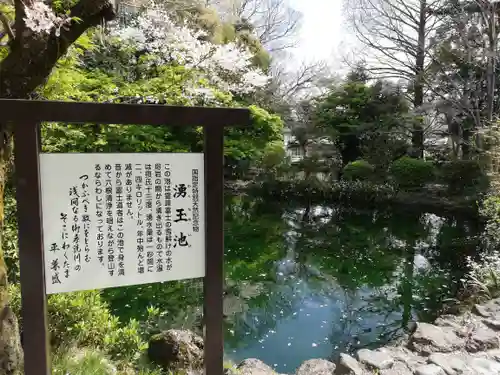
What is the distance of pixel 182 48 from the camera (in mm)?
5047

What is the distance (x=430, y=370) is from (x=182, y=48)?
446 centimetres

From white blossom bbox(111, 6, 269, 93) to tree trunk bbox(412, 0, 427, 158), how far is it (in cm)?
863

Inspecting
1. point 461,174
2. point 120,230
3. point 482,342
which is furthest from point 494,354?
point 461,174

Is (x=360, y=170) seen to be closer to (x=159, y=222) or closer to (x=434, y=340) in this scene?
(x=434, y=340)

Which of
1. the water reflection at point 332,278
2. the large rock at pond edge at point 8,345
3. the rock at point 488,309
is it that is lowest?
the water reflection at point 332,278

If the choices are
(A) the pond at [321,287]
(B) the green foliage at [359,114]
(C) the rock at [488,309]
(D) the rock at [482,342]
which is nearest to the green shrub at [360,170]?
(B) the green foliage at [359,114]

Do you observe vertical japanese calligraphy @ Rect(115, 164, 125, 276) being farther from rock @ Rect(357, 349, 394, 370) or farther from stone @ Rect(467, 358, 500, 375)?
stone @ Rect(467, 358, 500, 375)

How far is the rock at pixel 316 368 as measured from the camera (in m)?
3.40

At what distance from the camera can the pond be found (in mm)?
4816

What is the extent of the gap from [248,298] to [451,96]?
29.7ft

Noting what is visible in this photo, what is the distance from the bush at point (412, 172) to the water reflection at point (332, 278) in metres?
1.25

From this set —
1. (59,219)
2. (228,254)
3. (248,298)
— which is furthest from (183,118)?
(228,254)

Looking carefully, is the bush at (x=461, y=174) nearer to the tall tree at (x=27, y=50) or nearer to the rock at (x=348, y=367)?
the rock at (x=348, y=367)

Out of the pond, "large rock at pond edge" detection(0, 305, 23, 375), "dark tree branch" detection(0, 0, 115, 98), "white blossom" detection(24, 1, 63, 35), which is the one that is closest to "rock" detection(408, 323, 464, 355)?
the pond
